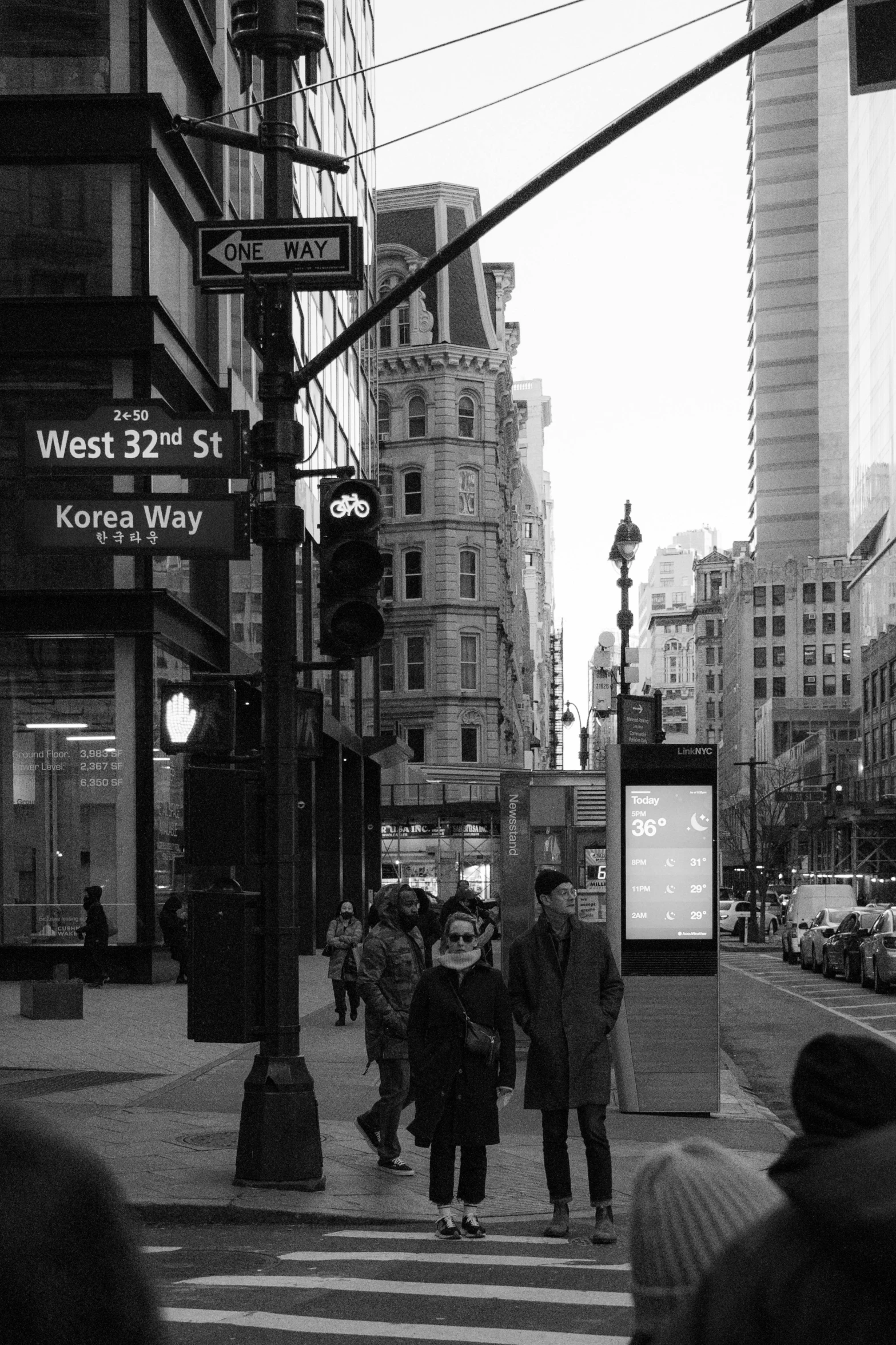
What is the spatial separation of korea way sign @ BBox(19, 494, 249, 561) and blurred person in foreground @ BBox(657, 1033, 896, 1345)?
32.8 ft

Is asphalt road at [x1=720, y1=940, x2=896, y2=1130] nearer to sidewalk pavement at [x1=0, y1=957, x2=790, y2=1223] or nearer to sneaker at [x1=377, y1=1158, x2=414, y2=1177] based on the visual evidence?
sidewalk pavement at [x1=0, y1=957, x2=790, y2=1223]

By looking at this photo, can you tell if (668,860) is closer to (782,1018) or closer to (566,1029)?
(566,1029)

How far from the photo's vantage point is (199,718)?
11742mm

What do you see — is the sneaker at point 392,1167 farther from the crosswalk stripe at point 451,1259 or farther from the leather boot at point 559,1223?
the crosswalk stripe at point 451,1259

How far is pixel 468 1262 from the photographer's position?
9555 millimetres

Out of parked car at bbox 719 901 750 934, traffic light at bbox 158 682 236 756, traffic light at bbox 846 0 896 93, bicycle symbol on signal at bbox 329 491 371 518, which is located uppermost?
traffic light at bbox 846 0 896 93

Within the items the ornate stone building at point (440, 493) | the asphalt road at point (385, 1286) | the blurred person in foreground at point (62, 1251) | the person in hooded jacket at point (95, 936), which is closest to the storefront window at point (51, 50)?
the person in hooded jacket at point (95, 936)

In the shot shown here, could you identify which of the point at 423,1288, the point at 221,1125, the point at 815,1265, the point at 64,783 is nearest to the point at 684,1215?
the point at 815,1265

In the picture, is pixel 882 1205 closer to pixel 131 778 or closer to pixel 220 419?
pixel 220 419

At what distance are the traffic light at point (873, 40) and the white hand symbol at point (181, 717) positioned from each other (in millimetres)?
5390

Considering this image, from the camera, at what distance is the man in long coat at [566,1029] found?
34.3ft

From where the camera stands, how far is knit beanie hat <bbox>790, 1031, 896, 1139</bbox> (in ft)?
8.12

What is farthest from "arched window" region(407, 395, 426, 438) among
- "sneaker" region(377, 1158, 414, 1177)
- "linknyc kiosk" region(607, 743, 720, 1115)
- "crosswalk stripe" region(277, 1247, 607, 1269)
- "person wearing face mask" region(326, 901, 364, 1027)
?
"crosswalk stripe" region(277, 1247, 607, 1269)

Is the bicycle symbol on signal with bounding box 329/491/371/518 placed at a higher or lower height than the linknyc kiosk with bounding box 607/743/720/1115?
higher
